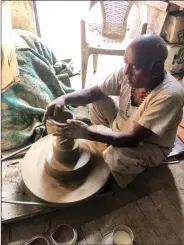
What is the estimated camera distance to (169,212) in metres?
1.63

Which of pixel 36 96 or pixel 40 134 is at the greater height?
pixel 36 96

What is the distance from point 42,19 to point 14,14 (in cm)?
209

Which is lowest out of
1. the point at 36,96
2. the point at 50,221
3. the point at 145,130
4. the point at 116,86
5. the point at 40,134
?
the point at 50,221

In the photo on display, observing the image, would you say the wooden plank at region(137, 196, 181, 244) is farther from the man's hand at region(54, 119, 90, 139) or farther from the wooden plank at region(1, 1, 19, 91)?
the wooden plank at region(1, 1, 19, 91)

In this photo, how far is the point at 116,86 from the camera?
169 cm

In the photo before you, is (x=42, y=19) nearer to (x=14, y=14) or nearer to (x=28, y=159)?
(x=14, y=14)

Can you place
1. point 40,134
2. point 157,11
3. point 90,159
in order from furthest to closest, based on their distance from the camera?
point 157,11, point 40,134, point 90,159

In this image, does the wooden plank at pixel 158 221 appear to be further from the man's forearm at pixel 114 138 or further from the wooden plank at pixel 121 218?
the man's forearm at pixel 114 138

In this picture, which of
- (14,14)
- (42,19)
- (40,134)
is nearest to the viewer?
(40,134)

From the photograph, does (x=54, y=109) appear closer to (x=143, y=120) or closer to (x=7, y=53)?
(x=7, y=53)

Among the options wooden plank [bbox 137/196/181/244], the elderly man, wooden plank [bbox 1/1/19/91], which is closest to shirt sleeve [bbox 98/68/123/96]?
the elderly man

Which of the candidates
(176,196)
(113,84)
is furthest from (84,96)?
(176,196)

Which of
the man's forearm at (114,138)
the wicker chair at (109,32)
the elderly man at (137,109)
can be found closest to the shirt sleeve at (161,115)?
the elderly man at (137,109)

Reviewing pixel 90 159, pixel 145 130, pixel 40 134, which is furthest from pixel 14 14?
pixel 145 130
